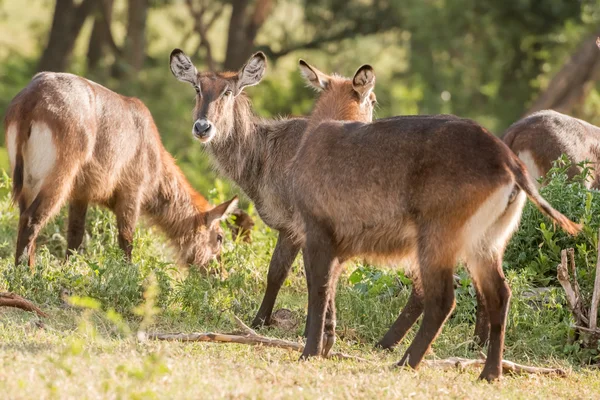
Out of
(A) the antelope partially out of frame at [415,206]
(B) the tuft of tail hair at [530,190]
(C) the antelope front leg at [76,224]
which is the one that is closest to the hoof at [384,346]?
(A) the antelope partially out of frame at [415,206]

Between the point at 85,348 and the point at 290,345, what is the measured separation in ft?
3.91

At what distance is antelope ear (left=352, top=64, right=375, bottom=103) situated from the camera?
630 cm

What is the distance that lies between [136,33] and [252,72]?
11.0 meters

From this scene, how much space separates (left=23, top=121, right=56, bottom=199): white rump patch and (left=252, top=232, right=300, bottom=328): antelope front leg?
179 cm

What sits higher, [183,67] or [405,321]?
[183,67]

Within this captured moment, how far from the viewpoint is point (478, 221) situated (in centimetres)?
477

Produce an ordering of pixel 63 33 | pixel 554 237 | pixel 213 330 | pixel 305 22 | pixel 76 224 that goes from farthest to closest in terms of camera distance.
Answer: pixel 305 22 < pixel 63 33 < pixel 76 224 < pixel 554 237 < pixel 213 330

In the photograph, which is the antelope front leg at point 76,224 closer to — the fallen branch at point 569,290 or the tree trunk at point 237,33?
the fallen branch at point 569,290

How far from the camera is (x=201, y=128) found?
666cm

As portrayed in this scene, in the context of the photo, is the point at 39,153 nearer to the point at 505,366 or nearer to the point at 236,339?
the point at 236,339

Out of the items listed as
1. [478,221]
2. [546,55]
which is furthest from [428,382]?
[546,55]

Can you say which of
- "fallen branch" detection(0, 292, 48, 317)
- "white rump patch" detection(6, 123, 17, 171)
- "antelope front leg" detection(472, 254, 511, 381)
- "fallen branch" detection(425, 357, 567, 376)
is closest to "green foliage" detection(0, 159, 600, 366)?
"fallen branch" detection(0, 292, 48, 317)

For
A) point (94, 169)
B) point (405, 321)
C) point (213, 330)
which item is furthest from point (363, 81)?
point (94, 169)

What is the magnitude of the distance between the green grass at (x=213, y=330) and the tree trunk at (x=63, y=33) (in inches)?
353
